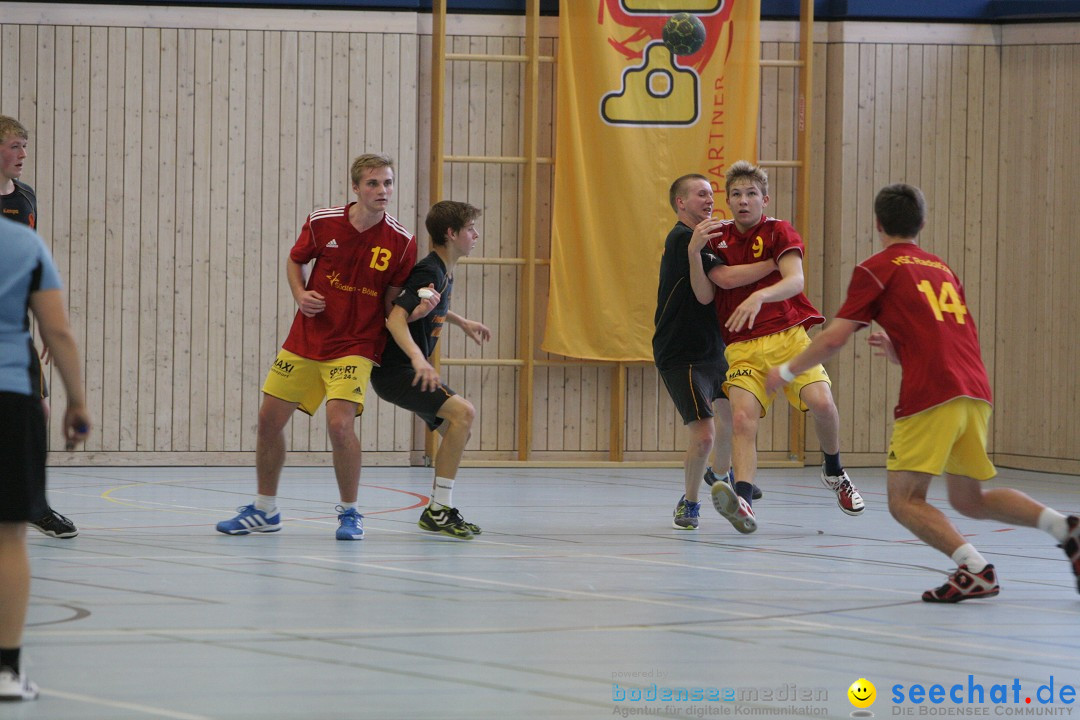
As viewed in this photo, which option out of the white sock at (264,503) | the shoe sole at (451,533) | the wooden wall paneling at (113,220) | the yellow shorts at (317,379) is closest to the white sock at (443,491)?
the shoe sole at (451,533)

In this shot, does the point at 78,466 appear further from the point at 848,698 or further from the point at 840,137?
the point at 848,698

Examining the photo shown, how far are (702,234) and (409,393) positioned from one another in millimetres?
1609

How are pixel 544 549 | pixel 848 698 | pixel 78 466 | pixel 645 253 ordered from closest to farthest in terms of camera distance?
1. pixel 848 698
2. pixel 544 549
3. pixel 78 466
4. pixel 645 253

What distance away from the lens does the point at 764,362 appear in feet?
23.2

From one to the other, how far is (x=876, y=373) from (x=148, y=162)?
6299 millimetres

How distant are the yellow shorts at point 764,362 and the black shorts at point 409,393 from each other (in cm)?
142

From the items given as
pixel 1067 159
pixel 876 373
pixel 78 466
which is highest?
pixel 1067 159

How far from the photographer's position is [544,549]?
21.7ft

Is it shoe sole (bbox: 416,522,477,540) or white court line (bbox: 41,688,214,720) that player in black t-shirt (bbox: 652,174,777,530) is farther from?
white court line (bbox: 41,688,214,720)

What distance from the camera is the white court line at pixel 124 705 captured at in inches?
130

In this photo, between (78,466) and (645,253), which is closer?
(78,466)

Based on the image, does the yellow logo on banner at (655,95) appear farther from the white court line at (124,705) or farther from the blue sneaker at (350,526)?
the white court line at (124,705)

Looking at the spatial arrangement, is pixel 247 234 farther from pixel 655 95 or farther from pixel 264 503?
pixel 264 503

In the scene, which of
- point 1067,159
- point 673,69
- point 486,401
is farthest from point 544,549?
point 1067,159
